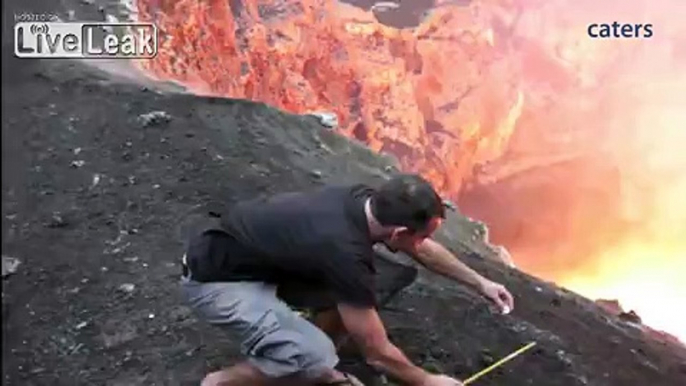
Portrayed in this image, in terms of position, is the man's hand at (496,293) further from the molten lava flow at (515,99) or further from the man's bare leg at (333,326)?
the molten lava flow at (515,99)

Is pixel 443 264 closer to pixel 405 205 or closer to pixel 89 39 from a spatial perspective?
pixel 405 205

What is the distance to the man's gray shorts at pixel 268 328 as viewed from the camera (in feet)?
4.32

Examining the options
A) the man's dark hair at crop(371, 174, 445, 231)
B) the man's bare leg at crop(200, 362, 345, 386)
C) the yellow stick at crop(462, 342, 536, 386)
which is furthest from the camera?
the yellow stick at crop(462, 342, 536, 386)

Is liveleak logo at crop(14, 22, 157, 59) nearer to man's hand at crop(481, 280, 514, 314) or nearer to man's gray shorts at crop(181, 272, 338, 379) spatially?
man's gray shorts at crop(181, 272, 338, 379)

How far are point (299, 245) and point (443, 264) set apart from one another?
0.25m

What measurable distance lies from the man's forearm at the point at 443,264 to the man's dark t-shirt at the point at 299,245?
15 centimetres

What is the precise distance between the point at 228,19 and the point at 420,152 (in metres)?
0.52

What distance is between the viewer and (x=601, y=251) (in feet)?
6.50

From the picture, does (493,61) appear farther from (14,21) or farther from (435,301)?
→ (14,21)

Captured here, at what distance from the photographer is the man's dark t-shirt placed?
4.14 ft

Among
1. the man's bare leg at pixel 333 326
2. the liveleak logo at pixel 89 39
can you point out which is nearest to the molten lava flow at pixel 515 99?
the liveleak logo at pixel 89 39

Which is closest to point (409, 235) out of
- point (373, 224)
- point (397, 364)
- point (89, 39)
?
point (373, 224)

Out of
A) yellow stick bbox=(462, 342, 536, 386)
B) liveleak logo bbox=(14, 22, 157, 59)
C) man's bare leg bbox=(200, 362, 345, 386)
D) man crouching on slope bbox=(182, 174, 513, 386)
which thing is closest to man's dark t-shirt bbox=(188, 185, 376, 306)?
man crouching on slope bbox=(182, 174, 513, 386)

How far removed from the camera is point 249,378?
140cm
